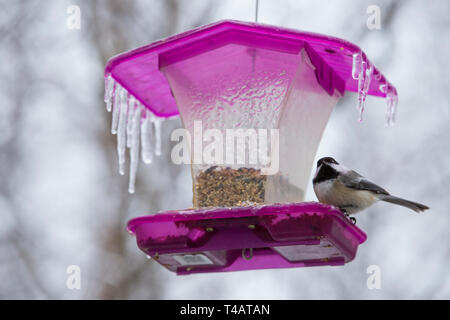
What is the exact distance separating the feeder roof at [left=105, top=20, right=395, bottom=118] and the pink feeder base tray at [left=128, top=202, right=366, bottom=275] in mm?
839

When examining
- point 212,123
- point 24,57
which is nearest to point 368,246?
point 24,57

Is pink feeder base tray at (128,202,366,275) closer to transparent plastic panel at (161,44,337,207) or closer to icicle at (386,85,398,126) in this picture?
transparent plastic panel at (161,44,337,207)

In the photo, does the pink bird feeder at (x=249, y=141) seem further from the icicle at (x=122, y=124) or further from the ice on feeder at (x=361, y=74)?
the icicle at (x=122, y=124)

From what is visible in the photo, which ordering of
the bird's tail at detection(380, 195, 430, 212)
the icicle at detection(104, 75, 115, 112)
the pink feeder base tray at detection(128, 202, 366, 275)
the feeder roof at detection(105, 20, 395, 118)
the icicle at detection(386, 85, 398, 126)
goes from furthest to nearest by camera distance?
the icicle at detection(386, 85, 398, 126) < the icicle at detection(104, 75, 115, 112) < the bird's tail at detection(380, 195, 430, 212) < the feeder roof at detection(105, 20, 395, 118) < the pink feeder base tray at detection(128, 202, 366, 275)

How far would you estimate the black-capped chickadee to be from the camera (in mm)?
4023

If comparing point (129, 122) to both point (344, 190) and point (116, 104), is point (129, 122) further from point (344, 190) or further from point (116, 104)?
point (344, 190)

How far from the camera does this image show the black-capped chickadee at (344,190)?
13.2ft

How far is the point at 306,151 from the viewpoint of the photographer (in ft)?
13.4

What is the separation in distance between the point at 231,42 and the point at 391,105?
1.13 m

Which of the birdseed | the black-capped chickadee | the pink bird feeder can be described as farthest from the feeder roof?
the birdseed

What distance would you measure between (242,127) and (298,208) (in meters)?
0.64

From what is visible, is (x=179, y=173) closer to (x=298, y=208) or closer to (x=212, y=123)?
(x=212, y=123)

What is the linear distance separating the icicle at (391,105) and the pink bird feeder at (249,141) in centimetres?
20

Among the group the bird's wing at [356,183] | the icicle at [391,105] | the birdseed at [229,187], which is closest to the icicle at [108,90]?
the birdseed at [229,187]
